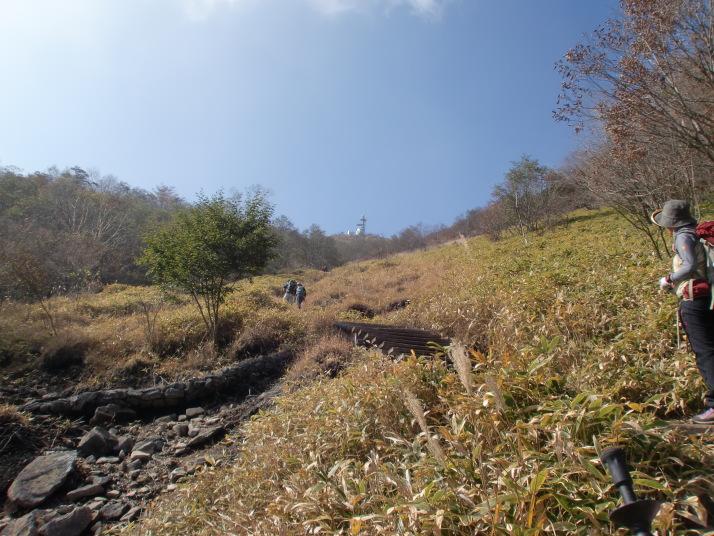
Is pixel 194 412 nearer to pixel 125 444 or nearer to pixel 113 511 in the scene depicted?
pixel 125 444

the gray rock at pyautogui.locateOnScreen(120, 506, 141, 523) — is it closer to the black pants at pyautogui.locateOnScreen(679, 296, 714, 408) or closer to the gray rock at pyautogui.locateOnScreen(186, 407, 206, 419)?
the gray rock at pyautogui.locateOnScreen(186, 407, 206, 419)

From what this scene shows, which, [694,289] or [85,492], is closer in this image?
[694,289]

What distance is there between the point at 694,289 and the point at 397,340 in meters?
3.53

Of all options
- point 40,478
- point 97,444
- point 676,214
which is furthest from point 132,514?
point 676,214

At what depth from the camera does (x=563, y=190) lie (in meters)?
22.0

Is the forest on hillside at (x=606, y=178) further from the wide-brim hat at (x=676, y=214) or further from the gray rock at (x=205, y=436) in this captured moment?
the gray rock at (x=205, y=436)

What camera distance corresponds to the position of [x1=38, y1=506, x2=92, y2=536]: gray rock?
383 centimetres

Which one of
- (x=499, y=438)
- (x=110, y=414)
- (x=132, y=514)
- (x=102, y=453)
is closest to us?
(x=499, y=438)

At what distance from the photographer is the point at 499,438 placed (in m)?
2.26

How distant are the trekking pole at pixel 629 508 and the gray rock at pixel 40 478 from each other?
19.9ft

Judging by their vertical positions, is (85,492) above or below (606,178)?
below

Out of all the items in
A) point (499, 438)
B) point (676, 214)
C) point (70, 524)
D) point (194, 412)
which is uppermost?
point (676, 214)

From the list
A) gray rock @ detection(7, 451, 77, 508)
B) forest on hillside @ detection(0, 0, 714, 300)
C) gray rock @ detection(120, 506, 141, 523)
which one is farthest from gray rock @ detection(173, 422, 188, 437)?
forest on hillside @ detection(0, 0, 714, 300)

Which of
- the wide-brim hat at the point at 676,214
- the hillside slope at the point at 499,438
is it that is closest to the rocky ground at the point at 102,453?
the hillside slope at the point at 499,438
